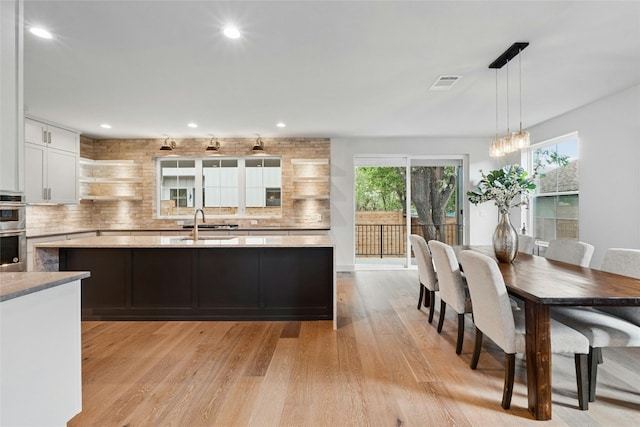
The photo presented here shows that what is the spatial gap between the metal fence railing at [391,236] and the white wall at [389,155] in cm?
30

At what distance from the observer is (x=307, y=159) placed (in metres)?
6.60

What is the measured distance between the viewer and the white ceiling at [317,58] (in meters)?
2.36

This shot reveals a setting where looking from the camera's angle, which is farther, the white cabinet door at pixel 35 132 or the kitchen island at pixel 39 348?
the white cabinet door at pixel 35 132

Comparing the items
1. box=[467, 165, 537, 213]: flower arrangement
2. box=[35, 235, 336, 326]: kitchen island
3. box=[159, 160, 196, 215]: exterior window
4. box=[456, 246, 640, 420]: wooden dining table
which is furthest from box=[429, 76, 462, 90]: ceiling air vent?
box=[159, 160, 196, 215]: exterior window

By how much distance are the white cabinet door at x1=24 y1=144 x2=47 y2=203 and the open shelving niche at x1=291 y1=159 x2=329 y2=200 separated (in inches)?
156

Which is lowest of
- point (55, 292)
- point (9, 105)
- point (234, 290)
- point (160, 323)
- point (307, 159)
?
point (160, 323)

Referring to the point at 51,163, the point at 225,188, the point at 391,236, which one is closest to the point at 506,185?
the point at 391,236

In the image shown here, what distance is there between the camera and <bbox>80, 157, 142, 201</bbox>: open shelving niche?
6559 millimetres

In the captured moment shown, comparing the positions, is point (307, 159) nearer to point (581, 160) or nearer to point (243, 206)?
point (243, 206)

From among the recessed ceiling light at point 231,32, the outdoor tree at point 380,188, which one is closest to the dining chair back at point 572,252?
the outdoor tree at point 380,188

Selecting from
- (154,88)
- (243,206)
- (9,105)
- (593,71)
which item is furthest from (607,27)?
(243,206)

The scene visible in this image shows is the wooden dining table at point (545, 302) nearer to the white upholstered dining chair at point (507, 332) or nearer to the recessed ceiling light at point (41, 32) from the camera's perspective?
the white upholstered dining chair at point (507, 332)

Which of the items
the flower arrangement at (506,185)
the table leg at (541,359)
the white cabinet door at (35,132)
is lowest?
the table leg at (541,359)

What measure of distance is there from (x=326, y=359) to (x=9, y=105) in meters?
2.65
